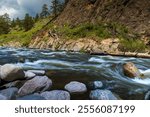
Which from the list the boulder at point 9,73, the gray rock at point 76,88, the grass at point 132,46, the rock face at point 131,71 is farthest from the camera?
the grass at point 132,46

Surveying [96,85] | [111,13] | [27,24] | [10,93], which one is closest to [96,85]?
[96,85]

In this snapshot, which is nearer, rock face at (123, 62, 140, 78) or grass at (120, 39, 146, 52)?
rock face at (123, 62, 140, 78)

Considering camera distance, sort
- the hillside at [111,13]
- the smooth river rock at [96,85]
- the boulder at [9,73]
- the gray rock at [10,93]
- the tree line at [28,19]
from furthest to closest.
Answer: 1. the tree line at [28,19]
2. the hillside at [111,13]
3. the boulder at [9,73]
4. the smooth river rock at [96,85]
5. the gray rock at [10,93]

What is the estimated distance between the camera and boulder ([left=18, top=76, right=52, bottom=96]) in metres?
11.4

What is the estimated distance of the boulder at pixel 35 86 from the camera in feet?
37.3

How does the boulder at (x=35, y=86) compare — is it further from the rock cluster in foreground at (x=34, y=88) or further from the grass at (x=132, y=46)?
the grass at (x=132, y=46)

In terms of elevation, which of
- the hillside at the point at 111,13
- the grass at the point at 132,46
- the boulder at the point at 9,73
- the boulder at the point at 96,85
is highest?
the hillside at the point at 111,13

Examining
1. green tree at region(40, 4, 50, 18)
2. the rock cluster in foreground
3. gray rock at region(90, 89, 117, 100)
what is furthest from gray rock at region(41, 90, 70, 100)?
green tree at region(40, 4, 50, 18)

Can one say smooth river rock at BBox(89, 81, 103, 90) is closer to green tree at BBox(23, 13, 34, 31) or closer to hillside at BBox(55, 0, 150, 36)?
hillside at BBox(55, 0, 150, 36)

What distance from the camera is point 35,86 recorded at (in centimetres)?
1170

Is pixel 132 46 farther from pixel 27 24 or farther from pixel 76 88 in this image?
pixel 27 24

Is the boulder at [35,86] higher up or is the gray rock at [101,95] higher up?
the boulder at [35,86]

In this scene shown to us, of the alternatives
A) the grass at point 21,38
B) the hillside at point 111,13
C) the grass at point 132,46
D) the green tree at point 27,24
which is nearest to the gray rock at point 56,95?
the grass at point 132,46

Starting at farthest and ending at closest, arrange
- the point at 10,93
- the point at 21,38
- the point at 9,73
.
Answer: the point at 21,38 → the point at 9,73 → the point at 10,93
